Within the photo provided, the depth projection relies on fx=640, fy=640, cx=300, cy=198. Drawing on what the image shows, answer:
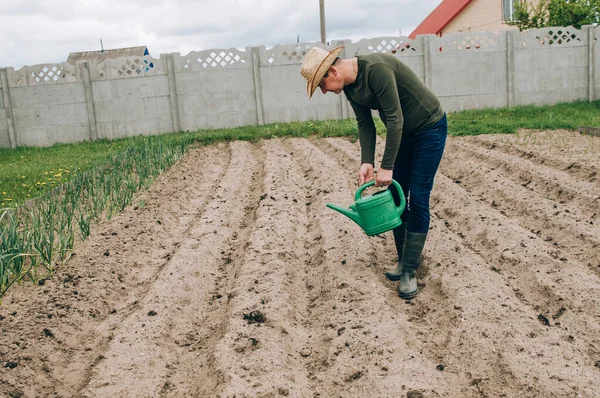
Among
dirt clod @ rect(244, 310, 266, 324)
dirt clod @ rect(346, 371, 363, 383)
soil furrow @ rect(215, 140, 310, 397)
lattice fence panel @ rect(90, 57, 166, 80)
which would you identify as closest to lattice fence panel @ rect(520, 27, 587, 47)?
lattice fence panel @ rect(90, 57, 166, 80)

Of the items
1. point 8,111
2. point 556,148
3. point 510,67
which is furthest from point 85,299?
point 510,67

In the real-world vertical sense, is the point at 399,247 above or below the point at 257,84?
below

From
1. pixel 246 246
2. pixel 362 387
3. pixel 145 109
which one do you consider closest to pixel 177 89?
pixel 145 109

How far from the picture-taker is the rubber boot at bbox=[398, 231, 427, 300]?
3.78 m

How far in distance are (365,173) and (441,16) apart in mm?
27465

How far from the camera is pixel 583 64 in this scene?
1298cm

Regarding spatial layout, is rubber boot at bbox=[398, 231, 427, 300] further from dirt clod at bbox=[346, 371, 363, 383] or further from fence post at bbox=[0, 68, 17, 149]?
fence post at bbox=[0, 68, 17, 149]

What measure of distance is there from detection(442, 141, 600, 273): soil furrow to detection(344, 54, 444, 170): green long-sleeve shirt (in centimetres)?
143

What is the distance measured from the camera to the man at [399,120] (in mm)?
3480

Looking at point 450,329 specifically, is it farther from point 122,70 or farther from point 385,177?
point 122,70

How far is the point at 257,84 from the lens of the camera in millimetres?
12641

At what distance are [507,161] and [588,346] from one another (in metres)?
4.24

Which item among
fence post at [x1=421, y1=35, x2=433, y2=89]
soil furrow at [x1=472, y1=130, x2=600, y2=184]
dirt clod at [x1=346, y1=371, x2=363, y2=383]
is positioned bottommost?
dirt clod at [x1=346, y1=371, x2=363, y2=383]

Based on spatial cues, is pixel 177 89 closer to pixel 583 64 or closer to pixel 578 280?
pixel 583 64
